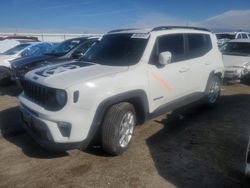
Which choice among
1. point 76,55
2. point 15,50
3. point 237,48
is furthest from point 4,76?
point 237,48

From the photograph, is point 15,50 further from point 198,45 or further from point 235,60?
point 235,60

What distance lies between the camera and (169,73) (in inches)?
193

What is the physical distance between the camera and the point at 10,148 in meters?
4.71

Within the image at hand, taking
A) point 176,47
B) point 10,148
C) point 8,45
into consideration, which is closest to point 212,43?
point 176,47

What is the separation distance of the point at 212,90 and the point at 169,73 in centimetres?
217

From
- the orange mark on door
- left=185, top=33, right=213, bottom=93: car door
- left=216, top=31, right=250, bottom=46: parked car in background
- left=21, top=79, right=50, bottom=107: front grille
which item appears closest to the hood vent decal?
left=21, top=79, right=50, bottom=107: front grille

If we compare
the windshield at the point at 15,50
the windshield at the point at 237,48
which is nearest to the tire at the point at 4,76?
the windshield at the point at 15,50

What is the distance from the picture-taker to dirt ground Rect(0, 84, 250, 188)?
3.65m

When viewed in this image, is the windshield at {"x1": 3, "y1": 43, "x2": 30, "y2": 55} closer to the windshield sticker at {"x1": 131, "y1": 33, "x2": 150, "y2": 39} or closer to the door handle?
the windshield sticker at {"x1": 131, "y1": 33, "x2": 150, "y2": 39}

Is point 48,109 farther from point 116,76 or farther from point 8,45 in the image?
point 8,45

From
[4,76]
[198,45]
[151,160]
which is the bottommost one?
[151,160]

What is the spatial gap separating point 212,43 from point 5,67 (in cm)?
730

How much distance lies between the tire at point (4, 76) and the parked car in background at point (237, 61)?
7.75 m

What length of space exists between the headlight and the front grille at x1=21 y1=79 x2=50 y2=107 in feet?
0.72
